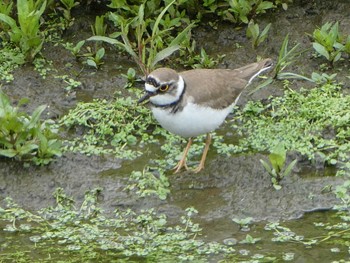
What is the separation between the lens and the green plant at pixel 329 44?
10.1 metres

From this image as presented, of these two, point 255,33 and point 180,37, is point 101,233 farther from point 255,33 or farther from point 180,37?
point 255,33

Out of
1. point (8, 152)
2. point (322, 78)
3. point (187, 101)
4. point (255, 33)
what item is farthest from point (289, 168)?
point (255, 33)

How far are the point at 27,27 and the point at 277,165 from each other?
3402 millimetres

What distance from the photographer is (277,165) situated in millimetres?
8281

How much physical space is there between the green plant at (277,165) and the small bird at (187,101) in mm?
648

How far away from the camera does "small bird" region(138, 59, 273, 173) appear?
8.25 m

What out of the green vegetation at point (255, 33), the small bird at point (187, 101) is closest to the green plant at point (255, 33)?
the green vegetation at point (255, 33)

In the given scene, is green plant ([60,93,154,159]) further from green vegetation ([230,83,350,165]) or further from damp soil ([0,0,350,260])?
green vegetation ([230,83,350,165])

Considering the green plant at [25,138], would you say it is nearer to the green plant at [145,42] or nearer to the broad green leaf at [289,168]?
the green plant at [145,42]

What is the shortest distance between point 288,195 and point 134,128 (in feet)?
6.54

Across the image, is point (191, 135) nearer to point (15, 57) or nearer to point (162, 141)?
point (162, 141)

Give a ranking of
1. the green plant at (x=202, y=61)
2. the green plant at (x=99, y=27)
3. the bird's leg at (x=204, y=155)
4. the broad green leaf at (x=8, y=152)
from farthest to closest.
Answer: the green plant at (x=99, y=27) → the green plant at (x=202, y=61) → the bird's leg at (x=204, y=155) → the broad green leaf at (x=8, y=152)

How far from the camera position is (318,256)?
734 cm

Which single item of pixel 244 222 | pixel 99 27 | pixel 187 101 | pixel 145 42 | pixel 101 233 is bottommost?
pixel 101 233
